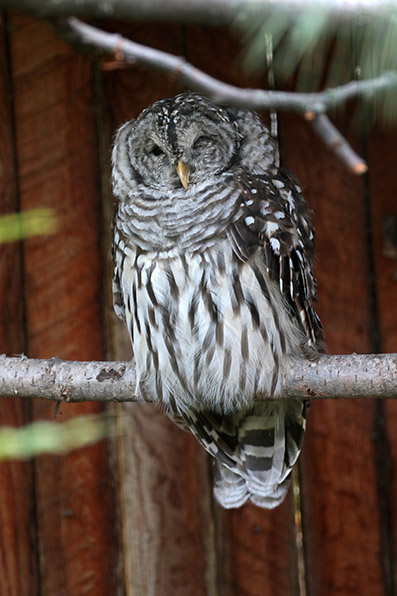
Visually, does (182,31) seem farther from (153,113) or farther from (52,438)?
(52,438)

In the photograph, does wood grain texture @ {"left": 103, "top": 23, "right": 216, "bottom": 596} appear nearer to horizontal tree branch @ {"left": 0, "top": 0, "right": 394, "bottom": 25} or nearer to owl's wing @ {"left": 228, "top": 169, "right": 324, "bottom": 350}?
owl's wing @ {"left": 228, "top": 169, "right": 324, "bottom": 350}

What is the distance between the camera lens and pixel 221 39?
3490 mm

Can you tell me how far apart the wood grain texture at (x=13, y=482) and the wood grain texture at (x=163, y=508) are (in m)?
0.39

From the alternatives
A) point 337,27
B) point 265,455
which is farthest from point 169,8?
point 265,455

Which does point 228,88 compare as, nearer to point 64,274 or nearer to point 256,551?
point 64,274

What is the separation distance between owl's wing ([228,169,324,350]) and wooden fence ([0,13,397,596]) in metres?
0.55

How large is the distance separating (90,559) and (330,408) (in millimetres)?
1163

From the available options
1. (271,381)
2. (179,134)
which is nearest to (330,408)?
(271,381)

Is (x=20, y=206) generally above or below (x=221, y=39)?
below

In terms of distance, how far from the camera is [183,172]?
2738 mm

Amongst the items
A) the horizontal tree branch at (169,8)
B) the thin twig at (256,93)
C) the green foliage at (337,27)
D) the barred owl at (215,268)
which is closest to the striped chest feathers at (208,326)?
the barred owl at (215,268)

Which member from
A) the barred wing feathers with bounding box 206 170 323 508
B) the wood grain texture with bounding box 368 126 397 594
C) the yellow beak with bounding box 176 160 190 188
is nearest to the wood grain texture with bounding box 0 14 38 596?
the barred wing feathers with bounding box 206 170 323 508

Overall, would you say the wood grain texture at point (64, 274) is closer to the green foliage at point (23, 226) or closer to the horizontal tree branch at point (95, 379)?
the horizontal tree branch at point (95, 379)

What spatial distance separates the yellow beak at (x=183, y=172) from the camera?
8.95 ft
